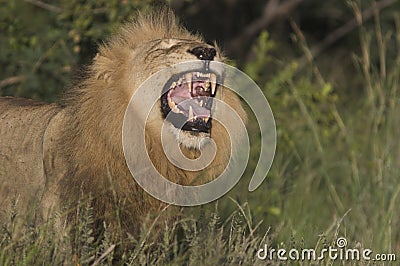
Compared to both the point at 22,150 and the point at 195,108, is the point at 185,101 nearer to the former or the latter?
the point at 195,108

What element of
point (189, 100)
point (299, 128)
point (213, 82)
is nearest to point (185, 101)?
point (189, 100)

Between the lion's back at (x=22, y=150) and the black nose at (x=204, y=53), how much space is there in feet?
A: 2.41

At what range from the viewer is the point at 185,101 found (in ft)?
11.4

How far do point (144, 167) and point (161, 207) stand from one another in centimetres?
19

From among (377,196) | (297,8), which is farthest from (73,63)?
(297,8)

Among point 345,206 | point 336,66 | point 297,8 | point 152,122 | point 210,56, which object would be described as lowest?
point 345,206

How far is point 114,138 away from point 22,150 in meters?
0.52

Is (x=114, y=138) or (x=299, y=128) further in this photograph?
(x=299, y=128)

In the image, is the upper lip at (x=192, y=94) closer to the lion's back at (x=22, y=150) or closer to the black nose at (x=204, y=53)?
the black nose at (x=204, y=53)

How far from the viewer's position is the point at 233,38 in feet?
31.7

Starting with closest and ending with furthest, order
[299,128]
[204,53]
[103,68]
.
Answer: [204,53]
[103,68]
[299,128]

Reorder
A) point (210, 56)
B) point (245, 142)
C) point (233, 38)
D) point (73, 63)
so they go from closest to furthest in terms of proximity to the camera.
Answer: point (210, 56) → point (245, 142) → point (73, 63) → point (233, 38)

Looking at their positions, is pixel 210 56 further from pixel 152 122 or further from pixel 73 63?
pixel 73 63

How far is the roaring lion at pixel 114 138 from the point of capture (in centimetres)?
347
